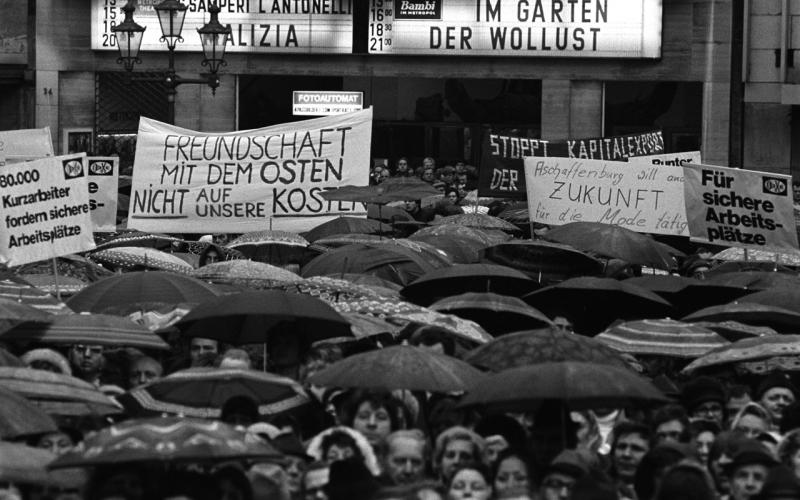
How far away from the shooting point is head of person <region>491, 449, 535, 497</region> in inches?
397

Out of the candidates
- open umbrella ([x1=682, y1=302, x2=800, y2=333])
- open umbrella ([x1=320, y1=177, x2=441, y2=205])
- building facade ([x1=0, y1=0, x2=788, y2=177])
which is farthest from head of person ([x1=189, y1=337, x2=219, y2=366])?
building facade ([x1=0, y1=0, x2=788, y2=177])

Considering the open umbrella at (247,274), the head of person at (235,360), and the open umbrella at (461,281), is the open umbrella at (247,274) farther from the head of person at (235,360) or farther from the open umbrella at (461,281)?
the head of person at (235,360)

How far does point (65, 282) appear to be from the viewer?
59.5 feet

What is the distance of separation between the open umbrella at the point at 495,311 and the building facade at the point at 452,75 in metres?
23.0

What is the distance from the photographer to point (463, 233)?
902 inches

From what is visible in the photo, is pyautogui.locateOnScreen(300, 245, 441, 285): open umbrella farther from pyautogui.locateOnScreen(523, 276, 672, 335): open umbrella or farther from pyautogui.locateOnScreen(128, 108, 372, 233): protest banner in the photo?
pyautogui.locateOnScreen(128, 108, 372, 233): protest banner

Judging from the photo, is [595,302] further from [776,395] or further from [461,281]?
[776,395]

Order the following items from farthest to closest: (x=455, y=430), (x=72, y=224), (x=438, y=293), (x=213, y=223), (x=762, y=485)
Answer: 1. (x=213, y=223)
2. (x=438, y=293)
3. (x=72, y=224)
4. (x=455, y=430)
5. (x=762, y=485)

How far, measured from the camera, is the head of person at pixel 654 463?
1043 centimetres

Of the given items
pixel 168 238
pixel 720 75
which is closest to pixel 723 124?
pixel 720 75

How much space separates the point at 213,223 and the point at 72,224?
607 centimetres

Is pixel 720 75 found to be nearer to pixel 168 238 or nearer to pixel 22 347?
pixel 168 238

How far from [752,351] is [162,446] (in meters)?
5.50

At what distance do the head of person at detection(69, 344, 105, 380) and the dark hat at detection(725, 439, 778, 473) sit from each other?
470cm
